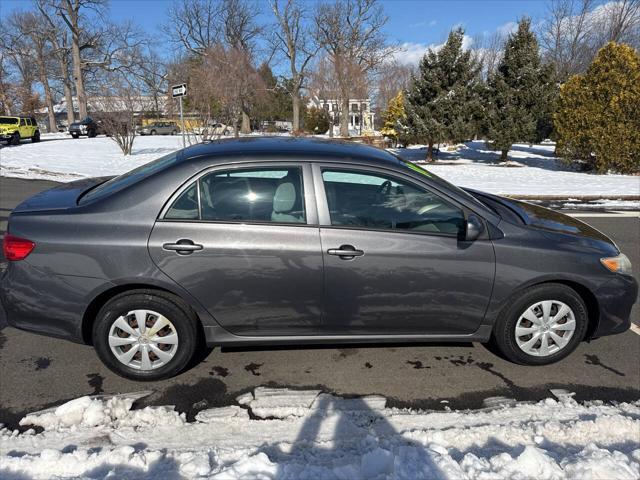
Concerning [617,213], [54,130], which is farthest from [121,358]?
[54,130]

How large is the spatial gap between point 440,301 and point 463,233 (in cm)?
50

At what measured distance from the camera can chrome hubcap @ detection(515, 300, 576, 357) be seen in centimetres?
307

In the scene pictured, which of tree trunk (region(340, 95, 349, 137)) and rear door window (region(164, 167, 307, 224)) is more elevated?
tree trunk (region(340, 95, 349, 137))

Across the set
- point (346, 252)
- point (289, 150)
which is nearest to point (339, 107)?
point (289, 150)

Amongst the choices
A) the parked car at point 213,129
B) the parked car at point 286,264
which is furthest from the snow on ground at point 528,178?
the parked car at point 213,129

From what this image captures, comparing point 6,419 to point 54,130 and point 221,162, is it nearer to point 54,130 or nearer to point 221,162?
point 221,162

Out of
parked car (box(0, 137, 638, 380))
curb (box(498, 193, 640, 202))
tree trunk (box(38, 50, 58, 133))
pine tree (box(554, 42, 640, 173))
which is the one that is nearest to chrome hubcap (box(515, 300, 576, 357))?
parked car (box(0, 137, 638, 380))

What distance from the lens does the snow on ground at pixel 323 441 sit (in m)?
2.08

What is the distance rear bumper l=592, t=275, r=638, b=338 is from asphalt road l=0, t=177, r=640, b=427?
1.03 ft

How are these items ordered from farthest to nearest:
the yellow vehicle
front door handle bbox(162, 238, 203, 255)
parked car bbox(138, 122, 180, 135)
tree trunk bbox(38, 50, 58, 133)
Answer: tree trunk bbox(38, 50, 58, 133) → parked car bbox(138, 122, 180, 135) → the yellow vehicle → front door handle bbox(162, 238, 203, 255)

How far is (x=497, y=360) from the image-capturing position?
3.31 m

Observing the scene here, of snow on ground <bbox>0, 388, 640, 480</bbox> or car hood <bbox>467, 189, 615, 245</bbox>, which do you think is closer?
snow on ground <bbox>0, 388, 640, 480</bbox>

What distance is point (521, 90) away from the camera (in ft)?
55.3

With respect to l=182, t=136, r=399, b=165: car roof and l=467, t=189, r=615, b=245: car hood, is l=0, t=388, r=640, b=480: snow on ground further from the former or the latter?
l=182, t=136, r=399, b=165: car roof
